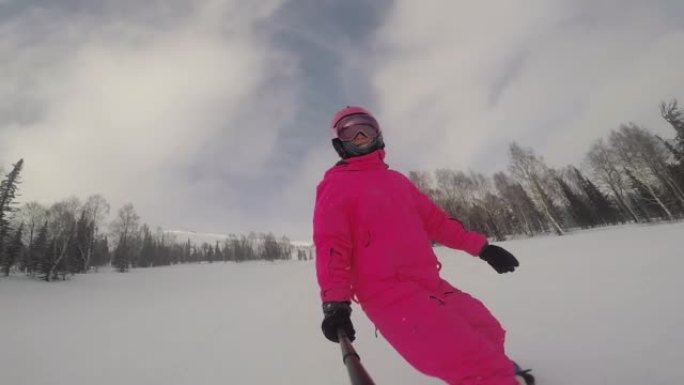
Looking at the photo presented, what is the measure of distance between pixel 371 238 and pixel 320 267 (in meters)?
0.35

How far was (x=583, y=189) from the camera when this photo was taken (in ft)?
135

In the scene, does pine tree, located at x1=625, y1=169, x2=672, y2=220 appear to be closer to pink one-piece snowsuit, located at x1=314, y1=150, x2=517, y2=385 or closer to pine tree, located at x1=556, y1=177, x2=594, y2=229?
pine tree, located at x1=556, y1=177, x2=594, y2=229

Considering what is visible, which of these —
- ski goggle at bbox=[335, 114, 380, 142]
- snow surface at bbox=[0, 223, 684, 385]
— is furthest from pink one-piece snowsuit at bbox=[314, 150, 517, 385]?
snow surface at bbox=[0, 223, 684, 385]

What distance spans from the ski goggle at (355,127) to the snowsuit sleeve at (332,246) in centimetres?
49

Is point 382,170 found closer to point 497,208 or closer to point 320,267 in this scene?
point 320,267

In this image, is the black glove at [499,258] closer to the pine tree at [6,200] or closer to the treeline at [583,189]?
the treeline at [583,189]

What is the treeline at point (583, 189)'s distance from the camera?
87.6ft

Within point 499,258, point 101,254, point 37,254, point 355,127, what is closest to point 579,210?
point 499,258

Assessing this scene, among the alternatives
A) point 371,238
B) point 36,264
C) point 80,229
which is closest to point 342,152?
point 371,238

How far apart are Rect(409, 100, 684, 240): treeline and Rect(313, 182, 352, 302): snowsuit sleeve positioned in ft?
95.1

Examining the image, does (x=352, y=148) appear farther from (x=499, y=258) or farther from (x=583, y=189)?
(x=583, y=189)

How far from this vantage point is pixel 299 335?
4.98m

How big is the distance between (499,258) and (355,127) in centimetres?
144

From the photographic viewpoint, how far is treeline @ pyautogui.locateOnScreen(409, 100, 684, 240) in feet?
Result: 87.6
